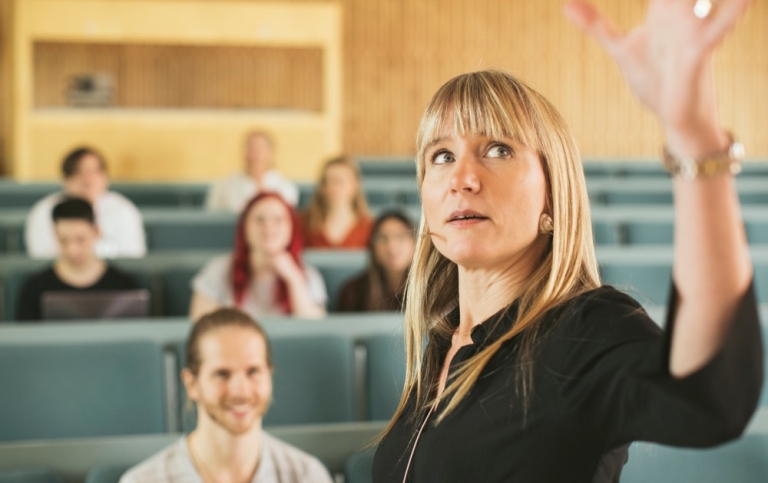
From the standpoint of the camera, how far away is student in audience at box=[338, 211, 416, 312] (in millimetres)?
2840

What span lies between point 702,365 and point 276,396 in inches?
62.1

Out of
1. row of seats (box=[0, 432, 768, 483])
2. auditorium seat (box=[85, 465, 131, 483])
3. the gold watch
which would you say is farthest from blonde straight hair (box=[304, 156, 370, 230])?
the gold watch

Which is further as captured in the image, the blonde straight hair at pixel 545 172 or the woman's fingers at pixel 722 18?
the blonde straight hair at pixel 545 172

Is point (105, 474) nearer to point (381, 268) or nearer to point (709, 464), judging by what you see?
point (709, 464)

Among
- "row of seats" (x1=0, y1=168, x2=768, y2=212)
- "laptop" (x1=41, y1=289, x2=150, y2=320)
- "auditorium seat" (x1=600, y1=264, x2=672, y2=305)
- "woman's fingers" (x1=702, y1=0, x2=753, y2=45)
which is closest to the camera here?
"woman's fingers" (x1=702, y1=0, x2=753, y2=45)

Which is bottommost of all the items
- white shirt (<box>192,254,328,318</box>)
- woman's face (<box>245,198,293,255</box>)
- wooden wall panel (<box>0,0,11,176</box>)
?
white shirt (<box>192,254,328,318</box>)

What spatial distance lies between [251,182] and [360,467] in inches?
119

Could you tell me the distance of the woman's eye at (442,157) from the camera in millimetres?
856

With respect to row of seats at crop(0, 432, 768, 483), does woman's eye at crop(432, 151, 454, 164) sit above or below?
above

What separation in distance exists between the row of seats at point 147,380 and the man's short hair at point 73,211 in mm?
729

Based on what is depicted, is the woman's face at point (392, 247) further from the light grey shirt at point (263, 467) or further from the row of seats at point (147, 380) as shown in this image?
the light grey shirt at point (263, 467)

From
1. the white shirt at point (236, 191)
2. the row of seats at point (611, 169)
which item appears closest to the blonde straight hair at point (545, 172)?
the white shirt at point (236, 191)

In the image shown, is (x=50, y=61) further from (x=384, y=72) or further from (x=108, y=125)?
(x=384, y=72)

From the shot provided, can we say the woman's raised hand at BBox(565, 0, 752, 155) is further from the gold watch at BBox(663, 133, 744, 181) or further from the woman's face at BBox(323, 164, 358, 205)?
the woman's face at BBox(323, 164, 358, 205)
